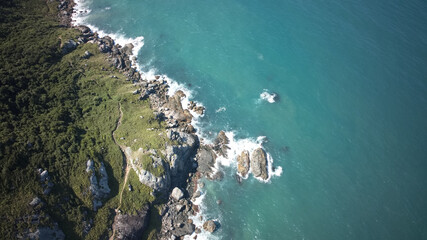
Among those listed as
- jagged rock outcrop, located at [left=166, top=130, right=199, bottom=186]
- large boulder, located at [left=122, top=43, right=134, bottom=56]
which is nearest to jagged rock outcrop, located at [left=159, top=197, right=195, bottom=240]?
jagged rock outcrop, located at [left=166, top=130, right=199, bottom=186]

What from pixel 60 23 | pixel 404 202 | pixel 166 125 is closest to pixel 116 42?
pixel 60 23

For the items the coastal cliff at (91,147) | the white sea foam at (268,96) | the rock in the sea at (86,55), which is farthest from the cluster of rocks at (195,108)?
the rock in the sea at (86,55)

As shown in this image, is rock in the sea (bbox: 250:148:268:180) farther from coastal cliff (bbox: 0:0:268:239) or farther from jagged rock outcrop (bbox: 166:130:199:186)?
jagged rock outcrop (bbox: 166:130:199:186)

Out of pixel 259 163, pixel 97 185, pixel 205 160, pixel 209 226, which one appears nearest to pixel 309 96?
pixel 259 163

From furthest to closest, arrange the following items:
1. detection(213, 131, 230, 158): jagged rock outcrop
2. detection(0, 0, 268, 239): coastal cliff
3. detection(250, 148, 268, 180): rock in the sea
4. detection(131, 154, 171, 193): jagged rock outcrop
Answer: detection(213, 131, 230, 158): jagged rock outcrop
detection(250, 148, 268, 180): rock in the sea
detection(131, 154, 171, 193): jagged rock outcrop
detection(0, 0, 268, 239): coastal cliff

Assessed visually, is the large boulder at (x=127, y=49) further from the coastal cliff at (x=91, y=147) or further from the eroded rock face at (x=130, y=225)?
the eroded rock face at (x=130, y=225)

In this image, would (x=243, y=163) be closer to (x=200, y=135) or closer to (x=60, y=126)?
A: (x=200, y=135)
